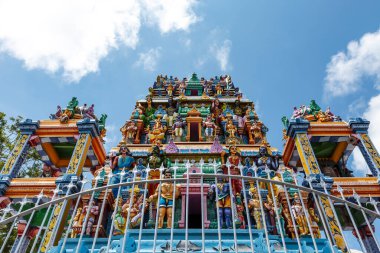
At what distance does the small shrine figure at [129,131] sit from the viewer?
13.3 meters

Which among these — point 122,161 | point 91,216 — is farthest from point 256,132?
point 91,216

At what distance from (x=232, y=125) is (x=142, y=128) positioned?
435cm

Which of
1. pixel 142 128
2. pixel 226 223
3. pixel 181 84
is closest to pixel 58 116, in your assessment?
pixel 142 128

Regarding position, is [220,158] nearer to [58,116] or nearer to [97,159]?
[97,159]

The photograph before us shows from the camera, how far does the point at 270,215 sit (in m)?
9.65

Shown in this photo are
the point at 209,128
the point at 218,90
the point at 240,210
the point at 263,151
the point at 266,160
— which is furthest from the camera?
Answer: the point at 218,90

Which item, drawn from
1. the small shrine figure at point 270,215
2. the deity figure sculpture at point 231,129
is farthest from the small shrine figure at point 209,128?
the small shrine figure at point 270,215

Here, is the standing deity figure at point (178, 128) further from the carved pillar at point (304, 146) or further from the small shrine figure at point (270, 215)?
the small shrine figure at point (270, 215)

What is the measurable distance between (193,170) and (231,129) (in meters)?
3.68

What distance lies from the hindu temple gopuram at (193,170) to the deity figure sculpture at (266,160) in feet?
0.17

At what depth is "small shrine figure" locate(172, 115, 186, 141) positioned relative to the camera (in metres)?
13.5

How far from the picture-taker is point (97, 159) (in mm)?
13109

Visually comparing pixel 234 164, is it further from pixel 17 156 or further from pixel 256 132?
pixel 17 156

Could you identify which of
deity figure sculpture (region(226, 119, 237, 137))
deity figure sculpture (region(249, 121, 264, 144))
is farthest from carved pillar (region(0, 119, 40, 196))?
deity figure sculpture (region(249, 121, 264, 144))
